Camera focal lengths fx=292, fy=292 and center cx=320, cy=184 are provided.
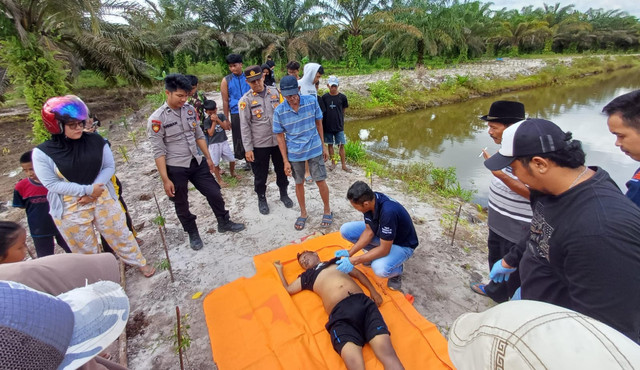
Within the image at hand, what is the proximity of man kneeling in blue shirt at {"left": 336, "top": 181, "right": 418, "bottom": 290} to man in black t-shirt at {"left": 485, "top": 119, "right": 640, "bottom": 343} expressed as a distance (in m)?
1.13

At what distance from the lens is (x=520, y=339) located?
0.64 meters

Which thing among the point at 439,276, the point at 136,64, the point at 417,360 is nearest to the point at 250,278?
the point at 417,360

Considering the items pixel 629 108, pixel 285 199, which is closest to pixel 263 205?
pixel 285 199

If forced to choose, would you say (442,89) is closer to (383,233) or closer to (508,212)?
(508,212)

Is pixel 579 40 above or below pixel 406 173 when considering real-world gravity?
above

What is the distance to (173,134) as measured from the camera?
3111 mm

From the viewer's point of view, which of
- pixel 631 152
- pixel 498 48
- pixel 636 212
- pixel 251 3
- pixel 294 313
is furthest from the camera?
pixel 498 48

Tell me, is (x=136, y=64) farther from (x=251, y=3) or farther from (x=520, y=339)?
(x=520, y=339)

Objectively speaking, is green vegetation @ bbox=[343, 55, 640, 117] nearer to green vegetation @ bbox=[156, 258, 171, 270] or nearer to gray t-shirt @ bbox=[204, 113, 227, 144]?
gray t-shirt @ bbox=[204, 113, 227, 144]

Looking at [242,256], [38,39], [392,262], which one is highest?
[38,39]

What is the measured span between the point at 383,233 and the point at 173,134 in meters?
2.39

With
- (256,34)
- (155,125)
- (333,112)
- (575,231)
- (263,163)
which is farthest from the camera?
(256,34)

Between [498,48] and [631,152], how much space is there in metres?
35.2

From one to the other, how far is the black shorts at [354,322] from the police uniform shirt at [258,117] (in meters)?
2.31
